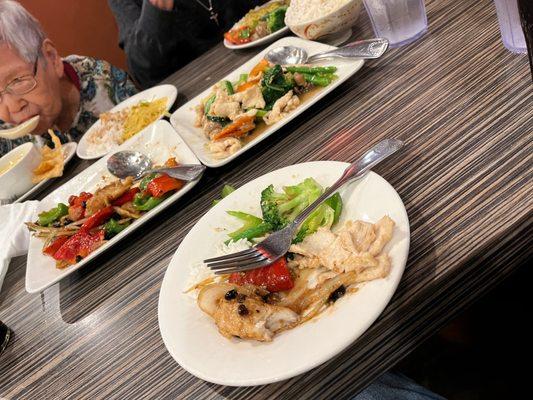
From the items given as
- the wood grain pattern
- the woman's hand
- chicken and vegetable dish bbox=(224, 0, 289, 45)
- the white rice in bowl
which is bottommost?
the wood grain pattern

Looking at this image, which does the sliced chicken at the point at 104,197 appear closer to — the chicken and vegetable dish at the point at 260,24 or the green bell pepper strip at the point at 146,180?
the green bell pepper strip at the point at 146,180

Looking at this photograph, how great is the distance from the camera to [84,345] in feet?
4.43

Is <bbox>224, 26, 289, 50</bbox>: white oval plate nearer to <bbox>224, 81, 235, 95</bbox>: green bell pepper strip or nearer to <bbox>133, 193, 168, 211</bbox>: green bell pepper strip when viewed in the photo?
<bbox>224, 81, 235, 95</bbox>: green bell pepper strip

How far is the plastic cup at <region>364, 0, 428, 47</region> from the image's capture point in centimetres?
166

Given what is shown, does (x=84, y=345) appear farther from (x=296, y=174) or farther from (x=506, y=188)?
(x=506, y=188)

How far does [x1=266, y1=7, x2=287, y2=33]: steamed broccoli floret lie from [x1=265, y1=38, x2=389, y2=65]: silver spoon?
0.98 feet

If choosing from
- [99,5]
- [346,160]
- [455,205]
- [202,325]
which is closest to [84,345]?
[202,325]

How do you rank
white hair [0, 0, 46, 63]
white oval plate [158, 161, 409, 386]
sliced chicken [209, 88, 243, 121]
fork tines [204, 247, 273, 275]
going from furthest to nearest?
white hair [0, 0, 46, 63] < sliced chicken [209, 88, 243, 121] < fork tines [204, 247, 273, 275] < white oval plate [158, 161, 409, 386]

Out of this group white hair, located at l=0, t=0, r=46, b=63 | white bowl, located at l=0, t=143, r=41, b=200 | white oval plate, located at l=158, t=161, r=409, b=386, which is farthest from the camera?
white hair, located at l=0, t=0, r=46, b=63

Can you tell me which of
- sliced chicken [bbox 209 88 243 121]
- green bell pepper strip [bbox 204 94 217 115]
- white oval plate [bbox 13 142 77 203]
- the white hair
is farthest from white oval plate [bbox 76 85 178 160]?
the white hair

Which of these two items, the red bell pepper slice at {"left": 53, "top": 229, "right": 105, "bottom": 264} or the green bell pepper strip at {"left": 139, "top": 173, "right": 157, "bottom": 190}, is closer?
the red bell pepper slice at {"left": 53, "top": 229, "right": 105, "bottom": 264}

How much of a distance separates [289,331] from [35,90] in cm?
256

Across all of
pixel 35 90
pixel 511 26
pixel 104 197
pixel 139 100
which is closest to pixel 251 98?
pixel 104 197

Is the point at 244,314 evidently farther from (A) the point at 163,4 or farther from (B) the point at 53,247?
(A) the point at 163,4
